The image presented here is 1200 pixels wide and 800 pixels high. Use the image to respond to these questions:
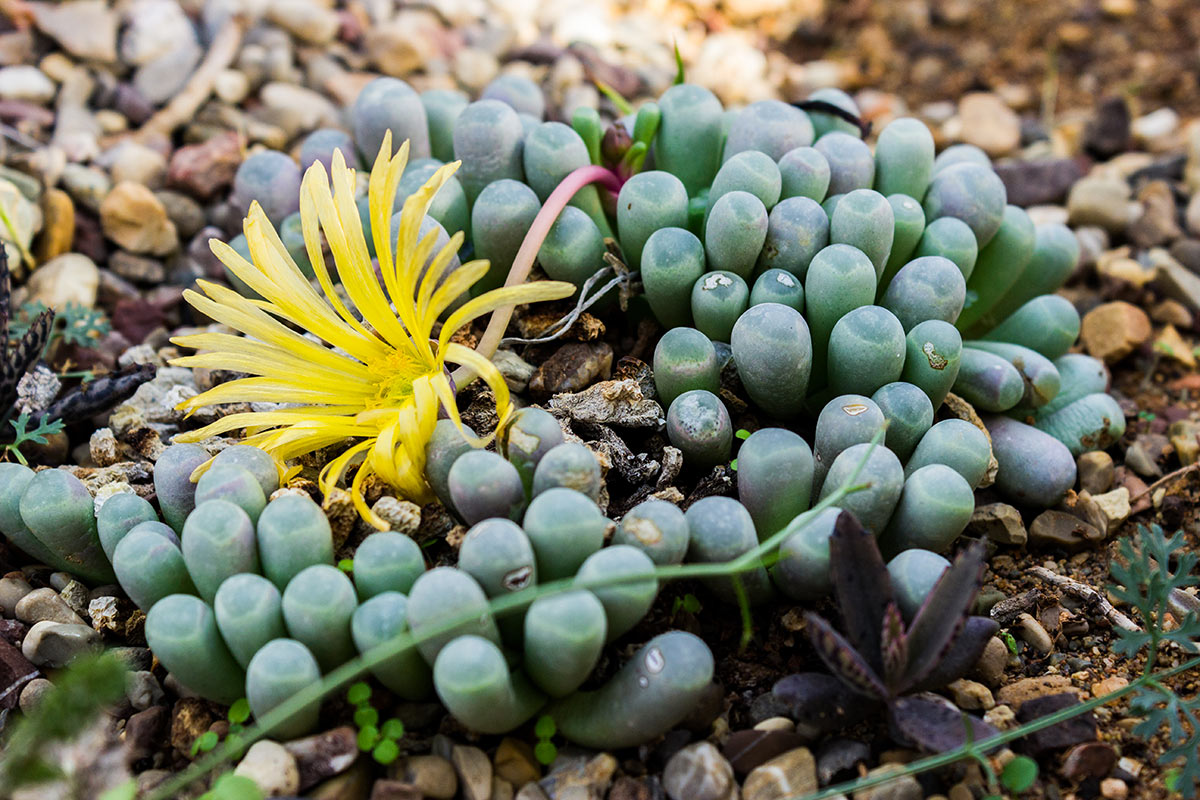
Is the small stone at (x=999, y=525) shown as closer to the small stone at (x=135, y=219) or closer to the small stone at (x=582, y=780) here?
the small stone at (x=582, y=780)

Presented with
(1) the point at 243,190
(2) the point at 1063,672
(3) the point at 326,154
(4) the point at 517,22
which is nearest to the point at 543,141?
(3) the point at 326,154

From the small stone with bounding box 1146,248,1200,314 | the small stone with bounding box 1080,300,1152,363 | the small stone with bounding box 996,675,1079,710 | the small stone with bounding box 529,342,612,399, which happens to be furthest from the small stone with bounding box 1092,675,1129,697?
the small stone with bounding box 1146,248,1200,314

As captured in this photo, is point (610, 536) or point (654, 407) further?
point (654, 407)

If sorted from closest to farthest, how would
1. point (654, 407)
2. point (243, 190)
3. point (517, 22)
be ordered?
point (654, 407)
point (243, 190)
point (517, 22)

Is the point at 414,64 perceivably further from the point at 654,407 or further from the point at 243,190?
the point at 654,407

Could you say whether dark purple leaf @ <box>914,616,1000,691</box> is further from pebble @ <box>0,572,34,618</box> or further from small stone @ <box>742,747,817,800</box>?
pebble @ <box>0,572,34,618</box>

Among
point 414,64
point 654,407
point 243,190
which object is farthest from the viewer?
point 414,64

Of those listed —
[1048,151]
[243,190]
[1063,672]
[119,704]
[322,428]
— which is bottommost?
[119,704]
